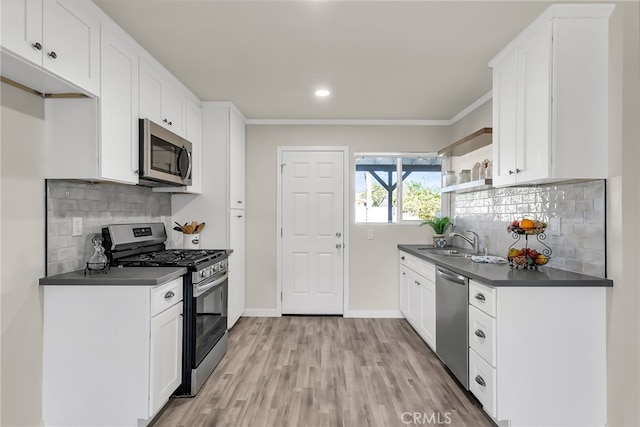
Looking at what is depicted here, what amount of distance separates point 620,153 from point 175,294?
2869 mm

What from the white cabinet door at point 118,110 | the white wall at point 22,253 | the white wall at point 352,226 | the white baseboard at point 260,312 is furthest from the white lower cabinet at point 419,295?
the white wall at point 22,253

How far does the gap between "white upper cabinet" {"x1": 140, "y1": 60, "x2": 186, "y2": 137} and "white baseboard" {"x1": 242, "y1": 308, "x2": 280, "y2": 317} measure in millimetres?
2301

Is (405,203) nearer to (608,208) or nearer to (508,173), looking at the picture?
(508,173)

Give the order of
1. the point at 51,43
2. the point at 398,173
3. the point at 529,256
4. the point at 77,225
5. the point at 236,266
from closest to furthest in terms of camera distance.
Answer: the point at 51,43, the point at 77,225, the point at 529,256, the point at 236,266, the point at 398,173

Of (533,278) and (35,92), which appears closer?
(35,92)

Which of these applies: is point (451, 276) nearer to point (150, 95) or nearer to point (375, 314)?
point (375, 314)

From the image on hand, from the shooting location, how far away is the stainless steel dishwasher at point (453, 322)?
241 cm

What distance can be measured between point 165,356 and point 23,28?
189 centimetres

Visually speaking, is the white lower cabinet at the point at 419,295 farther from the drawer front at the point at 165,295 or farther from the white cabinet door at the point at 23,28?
the white cabinet door at the point at 23,28

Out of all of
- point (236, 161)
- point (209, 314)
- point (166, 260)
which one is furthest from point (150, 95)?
point (209, 314)

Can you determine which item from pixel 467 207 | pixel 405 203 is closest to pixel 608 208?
pixel 467 207

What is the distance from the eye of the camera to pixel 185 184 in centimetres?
310

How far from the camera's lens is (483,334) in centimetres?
216

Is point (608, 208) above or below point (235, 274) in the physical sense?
above
